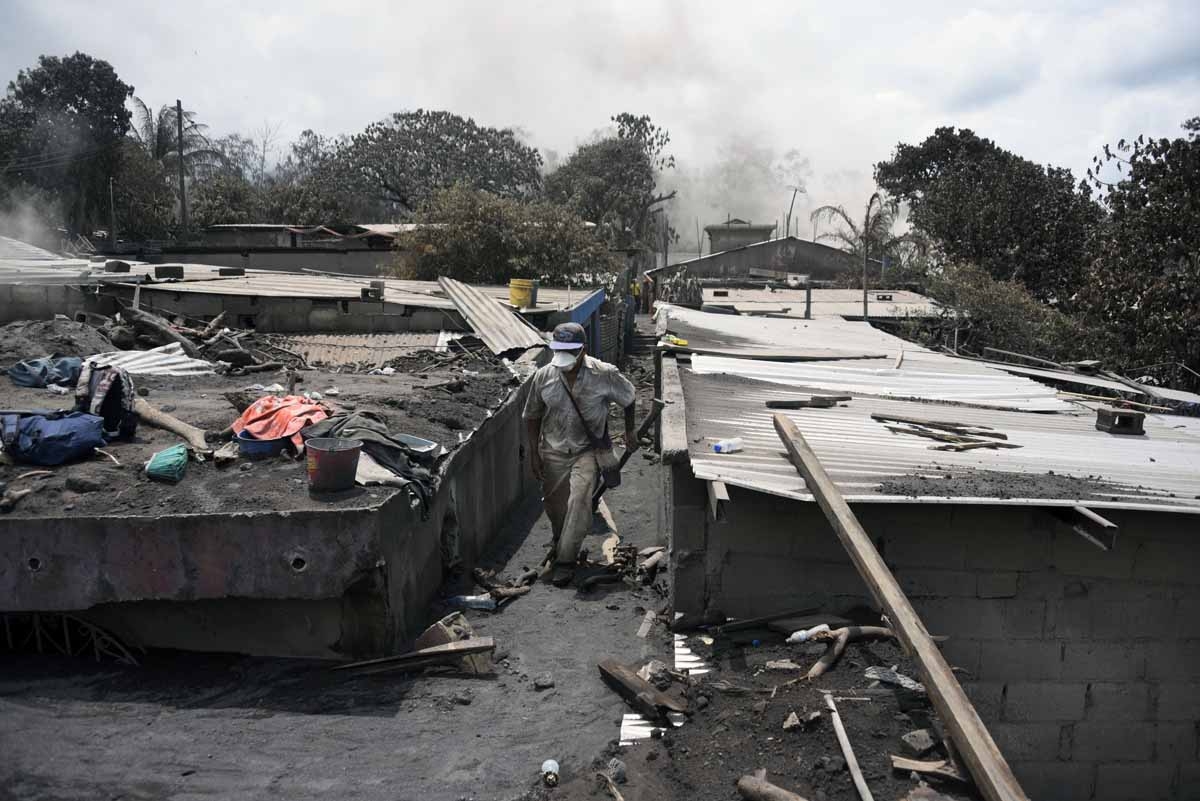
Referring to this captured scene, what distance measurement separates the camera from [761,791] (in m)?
3.98

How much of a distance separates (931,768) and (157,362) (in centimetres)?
909

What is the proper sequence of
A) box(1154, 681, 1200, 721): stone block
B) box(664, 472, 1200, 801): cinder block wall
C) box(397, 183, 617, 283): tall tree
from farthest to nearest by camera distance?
box(397, 183, 617, 283): tall tree, box(1154, 681, 1200, 721): stone block, box(664, 472, 1200, 801): cinder block wall

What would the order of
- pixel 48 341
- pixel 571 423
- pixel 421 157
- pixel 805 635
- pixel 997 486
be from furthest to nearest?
pixel 421 157, pixel 48 341, pixel 571 423, pixel 997 486, pixel 805 635

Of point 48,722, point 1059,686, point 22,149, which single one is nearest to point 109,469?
point 48,722

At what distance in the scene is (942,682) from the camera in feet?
12.5

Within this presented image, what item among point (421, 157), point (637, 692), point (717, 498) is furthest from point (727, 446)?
point (421, 157)

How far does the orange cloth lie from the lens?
22.1 feet

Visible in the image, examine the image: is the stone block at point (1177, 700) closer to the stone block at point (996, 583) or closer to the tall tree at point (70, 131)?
the stone block at point (996, 583)

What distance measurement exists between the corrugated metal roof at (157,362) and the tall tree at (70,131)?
87.1ft

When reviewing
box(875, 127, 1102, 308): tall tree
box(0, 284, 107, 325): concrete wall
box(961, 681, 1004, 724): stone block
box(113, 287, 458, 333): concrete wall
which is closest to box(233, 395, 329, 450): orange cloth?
box(961, 681, 1004, 724): stone block

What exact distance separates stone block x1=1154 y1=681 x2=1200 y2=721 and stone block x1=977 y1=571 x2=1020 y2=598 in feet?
4.07

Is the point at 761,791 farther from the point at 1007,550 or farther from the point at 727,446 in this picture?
the point at 1007,550

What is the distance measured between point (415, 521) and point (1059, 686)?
4.35 m

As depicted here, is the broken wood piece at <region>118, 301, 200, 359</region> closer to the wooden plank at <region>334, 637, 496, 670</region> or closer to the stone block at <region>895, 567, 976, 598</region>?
the wooden plank at <region>334, 637, 496, 670</region>
